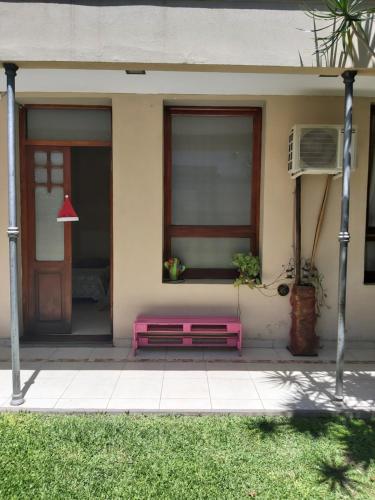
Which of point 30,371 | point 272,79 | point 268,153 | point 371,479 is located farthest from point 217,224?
point 371,479

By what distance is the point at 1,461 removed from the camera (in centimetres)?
301

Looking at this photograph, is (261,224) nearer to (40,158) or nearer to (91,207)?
(40,158)

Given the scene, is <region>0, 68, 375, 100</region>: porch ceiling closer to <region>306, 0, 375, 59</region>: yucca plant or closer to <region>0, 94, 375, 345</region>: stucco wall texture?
<region>0, 94, 375, 345</region>: stucco wall texture

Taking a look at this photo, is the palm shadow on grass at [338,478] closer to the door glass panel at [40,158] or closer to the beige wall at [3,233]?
the beige wall at [3,233]

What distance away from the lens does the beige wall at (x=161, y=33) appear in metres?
3.66

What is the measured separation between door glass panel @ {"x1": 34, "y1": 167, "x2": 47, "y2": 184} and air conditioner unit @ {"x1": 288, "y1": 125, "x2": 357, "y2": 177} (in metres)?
3.34

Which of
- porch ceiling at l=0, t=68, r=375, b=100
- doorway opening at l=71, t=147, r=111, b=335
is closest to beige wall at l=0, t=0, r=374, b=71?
porch ceiling at l=0, t=68, r=375, b=100

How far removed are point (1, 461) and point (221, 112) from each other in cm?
469

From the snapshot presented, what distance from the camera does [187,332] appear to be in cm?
527

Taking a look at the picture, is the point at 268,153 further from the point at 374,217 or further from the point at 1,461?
the point at 1,461

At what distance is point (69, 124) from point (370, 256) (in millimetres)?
4500

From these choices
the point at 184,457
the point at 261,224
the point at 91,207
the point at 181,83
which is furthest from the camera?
the point at 91,207

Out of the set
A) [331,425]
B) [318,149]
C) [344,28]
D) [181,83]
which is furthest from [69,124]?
[331,425]

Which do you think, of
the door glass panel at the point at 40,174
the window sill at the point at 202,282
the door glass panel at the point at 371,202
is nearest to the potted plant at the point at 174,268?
the window sill at the point at 202,282
